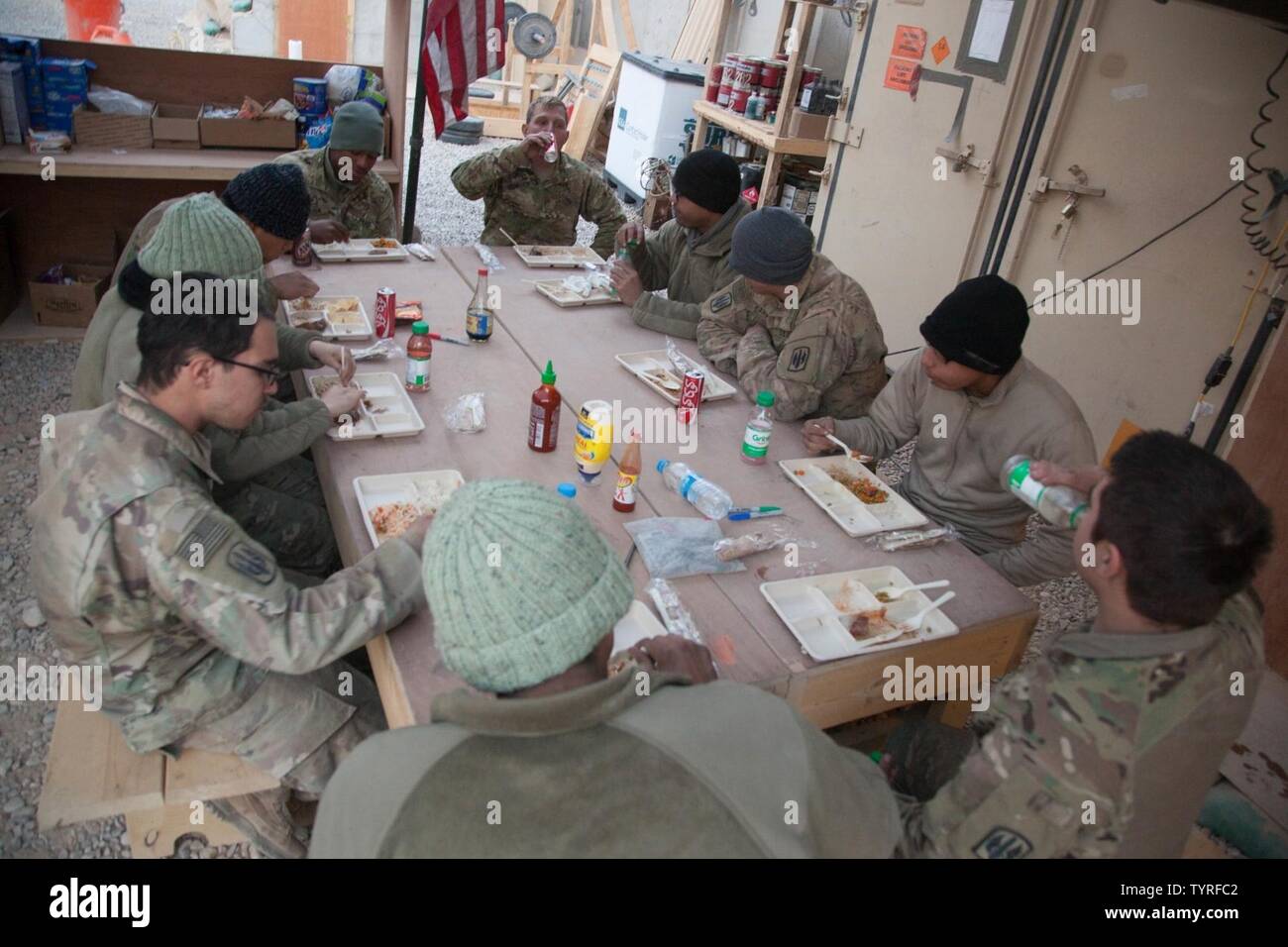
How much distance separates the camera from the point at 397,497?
2498 mm

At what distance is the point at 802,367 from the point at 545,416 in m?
1.12

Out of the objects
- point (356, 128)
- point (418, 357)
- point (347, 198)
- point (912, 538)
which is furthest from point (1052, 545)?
point (347, 198)

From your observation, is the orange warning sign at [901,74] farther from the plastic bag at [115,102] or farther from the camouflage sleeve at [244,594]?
the camouflage sleeve at [244,594]

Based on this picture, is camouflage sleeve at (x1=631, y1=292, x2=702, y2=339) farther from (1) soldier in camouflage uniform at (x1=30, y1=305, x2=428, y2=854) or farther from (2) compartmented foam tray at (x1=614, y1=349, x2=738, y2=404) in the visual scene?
(1) soldier in camouflage uniform at (x1=30, y1=305, x2=428, y2=854)

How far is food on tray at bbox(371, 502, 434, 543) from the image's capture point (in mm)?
2324

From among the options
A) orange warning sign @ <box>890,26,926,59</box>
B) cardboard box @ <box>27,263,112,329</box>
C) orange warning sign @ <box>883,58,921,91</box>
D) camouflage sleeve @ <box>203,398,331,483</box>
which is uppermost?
orange warning sign @ <box>890,26,926,59</box>

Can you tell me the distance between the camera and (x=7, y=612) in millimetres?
3203

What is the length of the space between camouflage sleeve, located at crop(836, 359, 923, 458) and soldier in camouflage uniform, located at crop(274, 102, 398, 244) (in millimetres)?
2820

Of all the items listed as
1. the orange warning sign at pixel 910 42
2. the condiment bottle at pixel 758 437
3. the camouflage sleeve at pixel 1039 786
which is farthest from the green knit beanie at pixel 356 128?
the camouflage sleeve at pixel 1039 786

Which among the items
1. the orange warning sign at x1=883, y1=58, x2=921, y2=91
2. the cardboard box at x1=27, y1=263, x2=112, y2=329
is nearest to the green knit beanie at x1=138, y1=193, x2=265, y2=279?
the cardboard box at x1=27, y1=263, x2=112, y2=329

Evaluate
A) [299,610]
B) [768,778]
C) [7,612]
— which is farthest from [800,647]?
[7,612]

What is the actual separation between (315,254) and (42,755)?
2.48 metres
